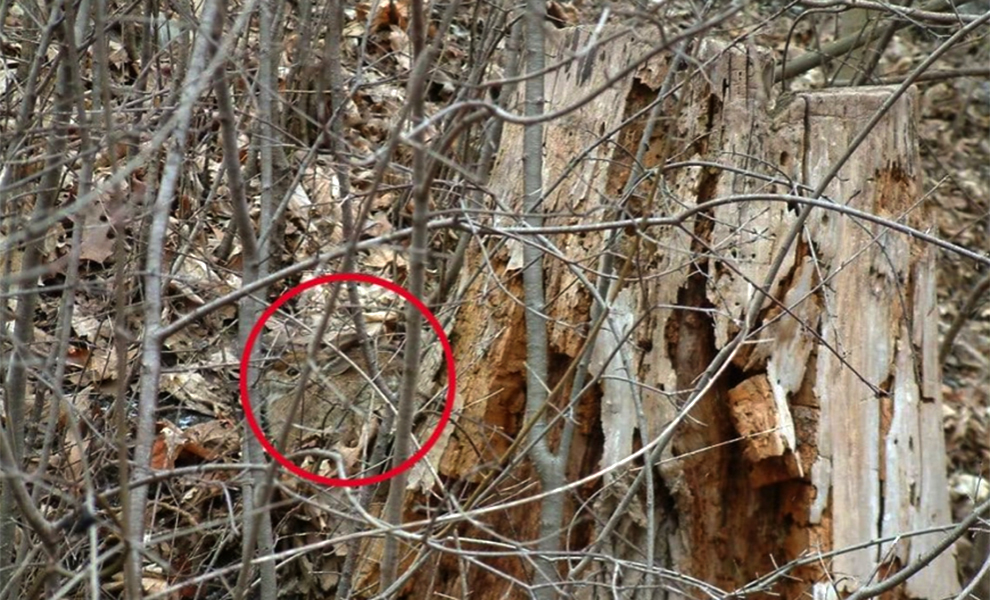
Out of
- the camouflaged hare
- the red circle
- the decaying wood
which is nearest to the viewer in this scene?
the red circle

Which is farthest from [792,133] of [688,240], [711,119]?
[688,240]

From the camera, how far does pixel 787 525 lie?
386 centimetres

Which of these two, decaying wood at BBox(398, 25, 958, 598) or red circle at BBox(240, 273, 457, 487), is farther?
decaying wood at BBox(398, 25, 958, 598)

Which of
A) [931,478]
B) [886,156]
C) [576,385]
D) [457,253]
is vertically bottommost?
[931,478]

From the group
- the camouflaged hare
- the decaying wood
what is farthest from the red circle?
the camouflaged hare

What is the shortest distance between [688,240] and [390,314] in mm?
1368

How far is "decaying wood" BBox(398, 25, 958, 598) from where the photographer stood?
3.73 metres

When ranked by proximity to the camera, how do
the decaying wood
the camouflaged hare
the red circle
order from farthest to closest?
the camouflaged hare
the decaying wood
the red circle

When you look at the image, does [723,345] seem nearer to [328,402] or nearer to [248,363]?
[328,402]

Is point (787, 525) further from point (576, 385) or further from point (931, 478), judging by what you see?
point (576, 385)

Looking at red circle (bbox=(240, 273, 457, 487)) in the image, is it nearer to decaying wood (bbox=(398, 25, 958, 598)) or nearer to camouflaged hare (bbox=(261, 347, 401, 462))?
decaying wood (bbox=(398, 25, 958, 598))

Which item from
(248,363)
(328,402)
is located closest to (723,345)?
(328,402)

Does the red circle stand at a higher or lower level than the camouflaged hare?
higher

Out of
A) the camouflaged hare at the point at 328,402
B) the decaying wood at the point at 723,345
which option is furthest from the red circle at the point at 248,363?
the camouflaged hare at the point at 328,402
